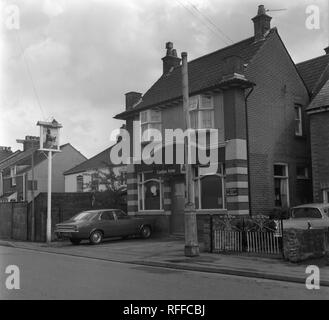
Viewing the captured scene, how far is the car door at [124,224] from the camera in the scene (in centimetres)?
2198

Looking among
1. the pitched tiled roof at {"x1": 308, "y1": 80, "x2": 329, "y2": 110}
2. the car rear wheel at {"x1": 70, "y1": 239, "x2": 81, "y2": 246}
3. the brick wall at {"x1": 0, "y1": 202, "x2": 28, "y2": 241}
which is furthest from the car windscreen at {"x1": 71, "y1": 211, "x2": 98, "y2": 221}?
the pitched tiled roof at {"x1": 308, "y1": 80, "x2": 329, "y2": 110}

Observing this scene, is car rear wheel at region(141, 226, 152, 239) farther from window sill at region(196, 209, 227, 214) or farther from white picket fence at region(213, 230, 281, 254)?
white picket fence at region(213, 230, 281, 254)

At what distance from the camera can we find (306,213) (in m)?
16.9

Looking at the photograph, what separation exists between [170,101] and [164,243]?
6.61 m

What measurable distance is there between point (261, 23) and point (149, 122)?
22.7 feet

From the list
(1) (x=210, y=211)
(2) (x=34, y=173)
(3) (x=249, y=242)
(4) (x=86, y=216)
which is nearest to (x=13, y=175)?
(2) (x=34, y=173)

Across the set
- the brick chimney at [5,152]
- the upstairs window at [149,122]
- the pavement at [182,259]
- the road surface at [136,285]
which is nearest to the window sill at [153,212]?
the pavement at [182,259]

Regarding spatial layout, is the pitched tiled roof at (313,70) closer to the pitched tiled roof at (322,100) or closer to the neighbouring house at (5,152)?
the pitched tiled roof at (322,100)

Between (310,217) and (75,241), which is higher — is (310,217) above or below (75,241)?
above

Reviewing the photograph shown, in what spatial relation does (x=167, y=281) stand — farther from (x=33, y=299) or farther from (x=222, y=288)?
(x=33, y=299)

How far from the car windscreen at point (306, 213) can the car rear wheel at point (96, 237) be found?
8.31 meters

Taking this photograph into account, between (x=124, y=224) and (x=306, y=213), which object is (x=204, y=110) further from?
(x=306, y=213)

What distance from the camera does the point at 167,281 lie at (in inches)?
429
